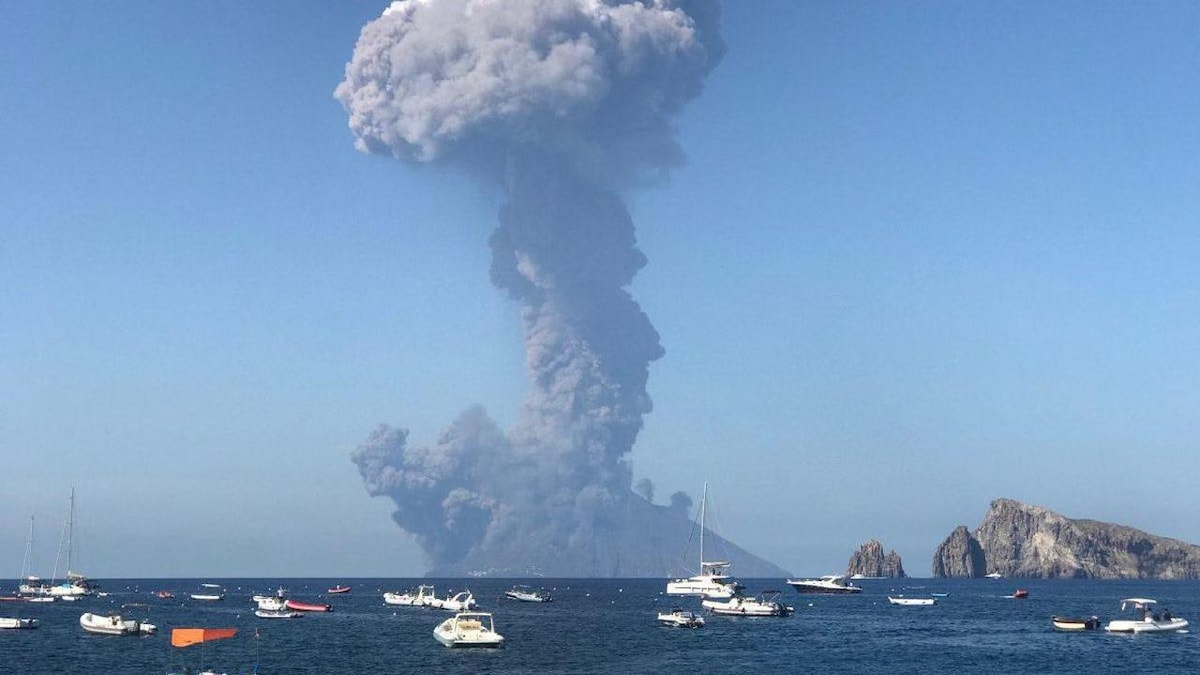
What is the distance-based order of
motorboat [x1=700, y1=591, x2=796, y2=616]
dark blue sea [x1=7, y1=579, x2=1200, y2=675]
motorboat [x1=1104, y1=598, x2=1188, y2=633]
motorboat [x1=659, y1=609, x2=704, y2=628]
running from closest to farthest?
1. dark blue sea [x1=7, y1=579, x2=1200, y2=675]
2. motorboat [x1=1104, y1=598, x2=1188, y2=633]
3. motorboat [x1=659, y1=609, x2=704, y2=628]
4. motorboat [x1=700, y1=591, x2=796, y2=616]

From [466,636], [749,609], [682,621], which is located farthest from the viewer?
[749,609]

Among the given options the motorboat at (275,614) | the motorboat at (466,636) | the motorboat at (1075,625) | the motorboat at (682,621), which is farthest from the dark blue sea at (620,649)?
the motorboat at (275,614)

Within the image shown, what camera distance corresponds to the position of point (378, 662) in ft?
389

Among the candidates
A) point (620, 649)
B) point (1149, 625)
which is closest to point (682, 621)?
point (620, 649)

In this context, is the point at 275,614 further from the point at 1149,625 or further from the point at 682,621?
the point at 1149,625

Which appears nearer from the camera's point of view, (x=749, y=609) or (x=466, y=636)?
(x=466, y=636)

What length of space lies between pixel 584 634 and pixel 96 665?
200 ft

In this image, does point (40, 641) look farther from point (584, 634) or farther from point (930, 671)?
point (930, 671)

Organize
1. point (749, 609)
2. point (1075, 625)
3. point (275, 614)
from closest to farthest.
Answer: point (1075, 625) < point (275, 614) < point (749, 609)

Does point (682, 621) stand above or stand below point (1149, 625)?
below

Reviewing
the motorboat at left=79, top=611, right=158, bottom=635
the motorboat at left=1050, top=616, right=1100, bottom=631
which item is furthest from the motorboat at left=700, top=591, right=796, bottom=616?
the motorboat at left=79, top=611, right=158, bottom=635

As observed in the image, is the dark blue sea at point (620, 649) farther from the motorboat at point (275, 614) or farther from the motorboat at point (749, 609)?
the motorboat at point (749, 609)

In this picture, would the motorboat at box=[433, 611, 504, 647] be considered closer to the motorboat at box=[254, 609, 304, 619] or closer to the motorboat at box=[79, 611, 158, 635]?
the motorboat at box=[79, 611, 158, 635]

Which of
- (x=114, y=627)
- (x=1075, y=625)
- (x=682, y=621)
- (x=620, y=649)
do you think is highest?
(x=1075, y=625)
